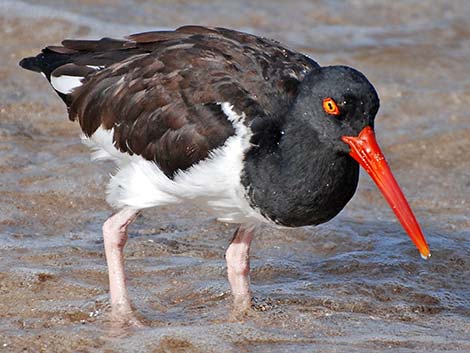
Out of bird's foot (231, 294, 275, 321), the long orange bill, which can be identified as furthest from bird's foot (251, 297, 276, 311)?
the long orange bill

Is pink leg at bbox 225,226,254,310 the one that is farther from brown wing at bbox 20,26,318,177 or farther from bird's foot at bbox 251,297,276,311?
brown wing at bbox 20,26,318,177

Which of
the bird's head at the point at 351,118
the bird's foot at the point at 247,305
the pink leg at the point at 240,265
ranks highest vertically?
the bird's head at the point at 351,118

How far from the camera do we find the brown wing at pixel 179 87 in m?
5.76

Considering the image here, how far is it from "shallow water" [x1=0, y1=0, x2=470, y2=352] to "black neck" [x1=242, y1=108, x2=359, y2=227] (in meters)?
0.77

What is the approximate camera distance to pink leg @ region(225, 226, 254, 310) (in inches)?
253

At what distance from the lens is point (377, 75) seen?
10.2 meters

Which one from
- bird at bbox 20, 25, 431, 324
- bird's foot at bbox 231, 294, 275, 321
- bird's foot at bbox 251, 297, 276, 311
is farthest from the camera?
bird's foot at bbox 251, 297, 276, 311

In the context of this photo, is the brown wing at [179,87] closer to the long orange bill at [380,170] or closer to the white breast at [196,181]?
the white breast at [196,181]

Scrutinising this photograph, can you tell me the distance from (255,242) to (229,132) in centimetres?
191

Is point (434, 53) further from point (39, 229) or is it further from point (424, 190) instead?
point (39, 229)

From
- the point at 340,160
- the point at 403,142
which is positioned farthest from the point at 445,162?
the point at 340,160

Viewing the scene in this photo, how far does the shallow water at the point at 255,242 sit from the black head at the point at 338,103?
114 cm

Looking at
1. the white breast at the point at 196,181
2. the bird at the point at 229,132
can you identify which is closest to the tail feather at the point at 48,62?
the bird at the point at 229,132

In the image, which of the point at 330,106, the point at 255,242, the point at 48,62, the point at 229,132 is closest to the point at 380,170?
the point at 330,106
